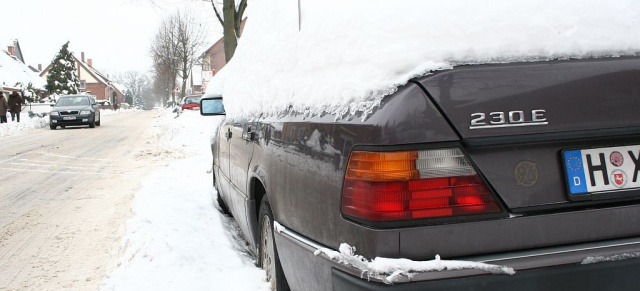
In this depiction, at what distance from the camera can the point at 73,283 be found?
12.5 ft

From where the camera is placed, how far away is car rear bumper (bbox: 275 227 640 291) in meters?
1.60

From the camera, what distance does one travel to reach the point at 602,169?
1763 millimetres

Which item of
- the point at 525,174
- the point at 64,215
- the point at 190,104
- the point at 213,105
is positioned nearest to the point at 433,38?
the point at 525,174

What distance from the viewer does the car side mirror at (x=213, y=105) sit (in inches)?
189

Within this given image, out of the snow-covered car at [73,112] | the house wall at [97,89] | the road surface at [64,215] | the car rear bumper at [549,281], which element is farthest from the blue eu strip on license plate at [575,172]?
the house wall at [97,89]

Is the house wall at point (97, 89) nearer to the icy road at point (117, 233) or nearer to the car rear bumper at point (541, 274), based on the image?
the icy road at point (117, 233)

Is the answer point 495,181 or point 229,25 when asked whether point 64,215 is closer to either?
point 495,181

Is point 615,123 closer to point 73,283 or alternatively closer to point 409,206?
point 409,206

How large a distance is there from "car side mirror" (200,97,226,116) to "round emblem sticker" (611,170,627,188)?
11.9 feet

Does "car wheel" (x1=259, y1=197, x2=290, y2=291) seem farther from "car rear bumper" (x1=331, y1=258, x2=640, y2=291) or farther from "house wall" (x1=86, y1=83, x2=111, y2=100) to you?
"house wall" (x1=86, y1=83, x2=111, y2=100)

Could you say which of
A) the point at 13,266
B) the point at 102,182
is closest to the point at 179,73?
the point at 102,182

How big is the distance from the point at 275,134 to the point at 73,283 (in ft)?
7.63

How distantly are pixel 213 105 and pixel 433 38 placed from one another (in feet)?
11.1

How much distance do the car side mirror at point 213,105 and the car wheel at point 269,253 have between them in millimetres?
1986
